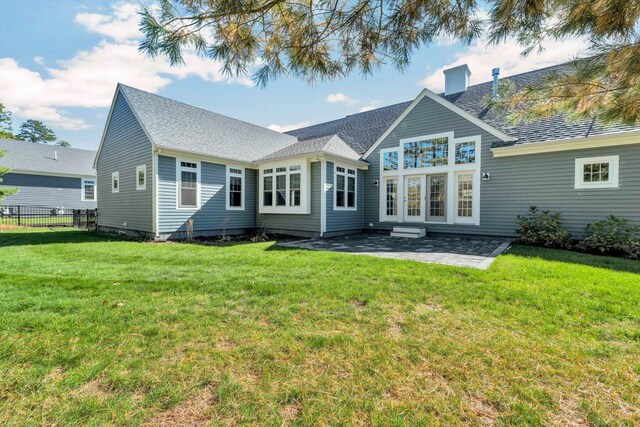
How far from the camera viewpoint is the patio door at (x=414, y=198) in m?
Answer: 11.3

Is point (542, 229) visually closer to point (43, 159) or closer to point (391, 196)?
point (391, 196)

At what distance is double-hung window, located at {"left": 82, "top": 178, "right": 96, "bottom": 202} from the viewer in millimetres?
A: 22156

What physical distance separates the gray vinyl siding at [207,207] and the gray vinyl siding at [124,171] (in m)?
0.48

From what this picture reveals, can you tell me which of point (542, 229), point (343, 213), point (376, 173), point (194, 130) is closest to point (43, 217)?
point (194, 130)

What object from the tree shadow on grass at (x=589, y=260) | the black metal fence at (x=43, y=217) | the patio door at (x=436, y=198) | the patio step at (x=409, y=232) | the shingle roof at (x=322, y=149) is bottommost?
the tree shadow on grass at (x=589, y=260)

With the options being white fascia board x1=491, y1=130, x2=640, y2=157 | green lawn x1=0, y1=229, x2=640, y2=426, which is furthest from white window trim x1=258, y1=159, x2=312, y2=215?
white fascia board x1=491, y1=130, x2=640, y2=157

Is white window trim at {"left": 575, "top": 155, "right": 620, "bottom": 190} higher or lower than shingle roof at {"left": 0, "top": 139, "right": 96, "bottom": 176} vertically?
lower

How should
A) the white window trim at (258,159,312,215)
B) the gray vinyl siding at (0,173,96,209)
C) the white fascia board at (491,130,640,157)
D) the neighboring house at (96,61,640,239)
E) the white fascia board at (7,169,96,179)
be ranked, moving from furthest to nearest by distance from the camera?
the white fascia board at (7,169,96,179), the gray vinyl siding at (0,173,96,209), the white window trim at (258,159,312,215), the neighboring house at (96,61,640,239), the white fascia board at (491,130,640,157)

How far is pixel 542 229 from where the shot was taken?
852 centimetres

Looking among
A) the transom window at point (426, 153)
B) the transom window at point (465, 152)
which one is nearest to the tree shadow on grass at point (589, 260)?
the transom window at point (465, 152)

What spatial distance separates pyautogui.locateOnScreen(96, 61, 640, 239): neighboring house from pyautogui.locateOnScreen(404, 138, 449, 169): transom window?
0.04 metres

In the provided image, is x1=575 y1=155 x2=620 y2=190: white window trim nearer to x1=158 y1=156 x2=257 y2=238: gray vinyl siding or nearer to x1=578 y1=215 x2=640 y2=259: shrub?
x1=578 y1=215 x2=640 y2=259: shrub

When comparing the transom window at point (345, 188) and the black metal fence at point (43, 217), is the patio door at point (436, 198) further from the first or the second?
the black metal fence at point (43, 217)

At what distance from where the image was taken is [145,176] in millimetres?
10297
